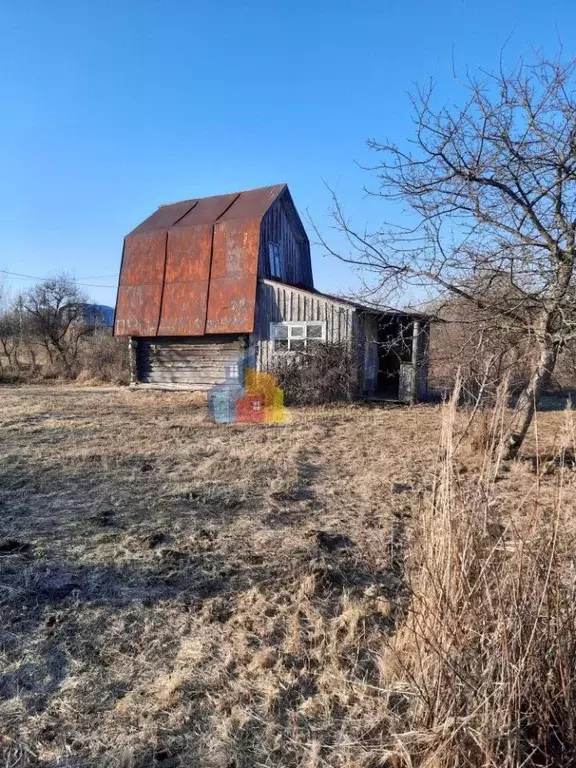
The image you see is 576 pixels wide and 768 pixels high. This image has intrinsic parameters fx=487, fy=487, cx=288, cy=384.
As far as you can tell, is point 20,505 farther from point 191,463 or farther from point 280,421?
point 280,421

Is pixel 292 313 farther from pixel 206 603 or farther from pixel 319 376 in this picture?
pixel 206 603

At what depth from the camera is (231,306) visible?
48.4ft

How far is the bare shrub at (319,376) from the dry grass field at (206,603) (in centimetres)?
573

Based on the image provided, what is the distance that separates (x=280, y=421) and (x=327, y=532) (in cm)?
627

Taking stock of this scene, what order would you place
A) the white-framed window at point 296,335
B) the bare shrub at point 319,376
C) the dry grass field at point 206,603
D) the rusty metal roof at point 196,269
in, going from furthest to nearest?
the rusty metal roof at point 196,269, the white-framed window at point 296,335, the bare shrub at point 319,376, the dry grass field at point 206,603

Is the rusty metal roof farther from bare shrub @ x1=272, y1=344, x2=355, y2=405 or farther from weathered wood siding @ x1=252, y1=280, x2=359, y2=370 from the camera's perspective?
bare shrub @ x1=272, y1=344, x2=355, y2=405

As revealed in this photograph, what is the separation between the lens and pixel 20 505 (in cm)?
490

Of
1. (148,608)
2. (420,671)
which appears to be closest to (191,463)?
(148,608)

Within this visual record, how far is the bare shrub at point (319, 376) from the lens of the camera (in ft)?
41.4

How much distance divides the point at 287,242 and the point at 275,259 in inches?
61.8

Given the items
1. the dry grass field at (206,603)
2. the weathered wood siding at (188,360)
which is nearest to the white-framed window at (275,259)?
the weathered wood siding at (188,360)

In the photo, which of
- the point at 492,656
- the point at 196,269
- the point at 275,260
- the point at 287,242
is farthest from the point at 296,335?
the point at 492,656

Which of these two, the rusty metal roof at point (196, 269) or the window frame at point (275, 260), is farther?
the window frame at point (275, 260)

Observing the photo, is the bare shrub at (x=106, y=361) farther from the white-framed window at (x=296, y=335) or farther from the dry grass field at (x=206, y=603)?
the dry grass field at (x=206, y=603)
